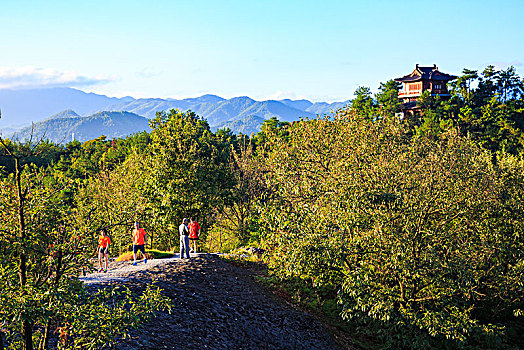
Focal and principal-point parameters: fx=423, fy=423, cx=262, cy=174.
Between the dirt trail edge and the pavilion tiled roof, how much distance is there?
81.6 m

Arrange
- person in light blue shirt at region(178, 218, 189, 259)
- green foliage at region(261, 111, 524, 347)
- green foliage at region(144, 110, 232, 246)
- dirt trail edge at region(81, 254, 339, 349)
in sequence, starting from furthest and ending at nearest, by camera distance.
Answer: green foliage at region(144, 110, 232, 246), person in light blue shirt at region(178, 218, 189, 259), green foliage at region(261, 111, 524, 347), dirt trail edge at region(81, 254, 339, 349)

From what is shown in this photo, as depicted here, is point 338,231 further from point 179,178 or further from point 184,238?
point 179,178

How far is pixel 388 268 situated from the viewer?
56.9 ft

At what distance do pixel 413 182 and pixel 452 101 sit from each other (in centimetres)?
6493

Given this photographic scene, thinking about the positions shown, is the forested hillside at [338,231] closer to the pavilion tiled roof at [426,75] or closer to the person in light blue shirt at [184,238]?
the person in light blue shirt at [184,238]

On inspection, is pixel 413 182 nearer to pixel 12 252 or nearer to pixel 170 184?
pixel 12 252

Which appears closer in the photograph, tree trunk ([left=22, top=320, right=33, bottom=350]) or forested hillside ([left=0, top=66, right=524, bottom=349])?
tree trunk ([left=22, top=320, right=33, bottom=350])

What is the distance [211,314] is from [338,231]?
6153 mm

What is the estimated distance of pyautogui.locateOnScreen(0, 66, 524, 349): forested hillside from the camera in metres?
8.30

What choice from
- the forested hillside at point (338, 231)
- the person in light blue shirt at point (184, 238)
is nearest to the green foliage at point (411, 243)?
the forested hillside at point (338, 231)

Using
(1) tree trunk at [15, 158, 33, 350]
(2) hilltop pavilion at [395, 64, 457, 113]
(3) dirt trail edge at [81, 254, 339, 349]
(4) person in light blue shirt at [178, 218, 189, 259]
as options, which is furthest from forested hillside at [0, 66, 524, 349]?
(2) hilltop pavilion at [395, 64, 457, 113]

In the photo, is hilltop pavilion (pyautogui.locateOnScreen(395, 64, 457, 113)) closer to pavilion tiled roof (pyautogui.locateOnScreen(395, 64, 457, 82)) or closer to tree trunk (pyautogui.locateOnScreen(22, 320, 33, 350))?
pavilion tiled roof (pyautogui.locateOnScreen(395, 64, 457, 82))

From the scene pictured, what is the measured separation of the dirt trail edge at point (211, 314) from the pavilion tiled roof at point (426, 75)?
81.6 metres

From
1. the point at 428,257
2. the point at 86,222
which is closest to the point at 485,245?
the point at 428,257
